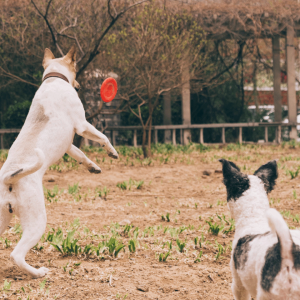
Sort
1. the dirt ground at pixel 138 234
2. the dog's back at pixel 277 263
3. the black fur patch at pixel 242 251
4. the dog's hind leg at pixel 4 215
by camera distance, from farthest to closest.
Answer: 1. the dirt ground at pixel 138 234
2. the dog's hind leg at pixel 4 215
3. the black fur patch at pixel 242 251
4. the dog's back at pixel 277 263

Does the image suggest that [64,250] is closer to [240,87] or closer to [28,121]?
[28,121]

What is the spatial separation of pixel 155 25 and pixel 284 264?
8782mm

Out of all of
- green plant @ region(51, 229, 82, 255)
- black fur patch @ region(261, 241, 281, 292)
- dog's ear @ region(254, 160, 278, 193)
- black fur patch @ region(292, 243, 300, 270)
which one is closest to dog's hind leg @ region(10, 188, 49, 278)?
green plant @ region(51, 229, 82, 255)

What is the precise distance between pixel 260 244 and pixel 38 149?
5.63 ft

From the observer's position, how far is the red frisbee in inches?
175

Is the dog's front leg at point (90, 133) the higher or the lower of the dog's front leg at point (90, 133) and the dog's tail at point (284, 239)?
the higher

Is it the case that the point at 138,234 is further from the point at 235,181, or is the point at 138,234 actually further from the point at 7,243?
the point at 235,181

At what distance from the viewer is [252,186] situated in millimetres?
2348

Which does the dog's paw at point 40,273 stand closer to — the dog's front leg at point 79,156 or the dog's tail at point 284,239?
the dog's front leg at point 79,156

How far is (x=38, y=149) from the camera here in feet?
9.56

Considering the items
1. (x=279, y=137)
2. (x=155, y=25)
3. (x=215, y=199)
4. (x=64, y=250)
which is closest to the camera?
(x=64, y=250)

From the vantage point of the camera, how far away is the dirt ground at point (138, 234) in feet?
10.2

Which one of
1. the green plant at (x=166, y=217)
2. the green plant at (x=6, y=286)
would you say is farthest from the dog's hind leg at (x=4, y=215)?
the green plant at (x=166, y=217)

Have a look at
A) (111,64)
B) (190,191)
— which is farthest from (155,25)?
(190,191)
